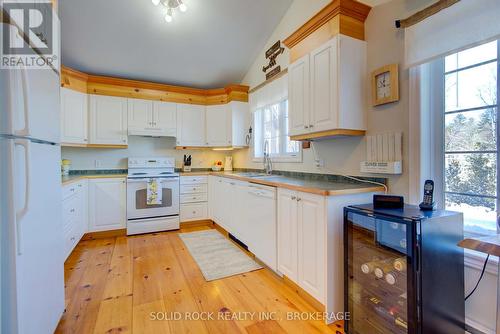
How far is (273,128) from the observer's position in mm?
3648

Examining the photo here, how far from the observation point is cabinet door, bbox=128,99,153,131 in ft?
13.0

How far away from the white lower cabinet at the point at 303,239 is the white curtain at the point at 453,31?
3.93 feet

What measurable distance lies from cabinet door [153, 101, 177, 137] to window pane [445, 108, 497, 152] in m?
3.83

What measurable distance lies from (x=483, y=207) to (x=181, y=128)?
4.06 meters

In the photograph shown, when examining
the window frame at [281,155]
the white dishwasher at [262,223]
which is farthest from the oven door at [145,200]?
the white dishwasher at [262,223]

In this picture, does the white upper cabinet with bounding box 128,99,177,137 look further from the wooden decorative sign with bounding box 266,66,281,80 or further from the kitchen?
the wooden decorative sign with bounding box 266,66,281,80

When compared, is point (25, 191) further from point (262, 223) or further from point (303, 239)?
point (262, 223)

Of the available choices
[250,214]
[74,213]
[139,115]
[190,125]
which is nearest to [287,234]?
[250,214]

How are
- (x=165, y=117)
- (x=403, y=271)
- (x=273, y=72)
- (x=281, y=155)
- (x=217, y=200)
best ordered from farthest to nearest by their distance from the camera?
(x=165, y=117) < (x=217, y=200) < (x=273, y=72) < (x=281, y=155) < (x=403, y=271)

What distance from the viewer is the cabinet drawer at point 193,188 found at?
4.09m

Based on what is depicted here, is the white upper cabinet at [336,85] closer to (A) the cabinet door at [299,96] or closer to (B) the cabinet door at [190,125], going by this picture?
(A) the cabinet door at [299,96]

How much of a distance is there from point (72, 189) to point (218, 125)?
2458 mm

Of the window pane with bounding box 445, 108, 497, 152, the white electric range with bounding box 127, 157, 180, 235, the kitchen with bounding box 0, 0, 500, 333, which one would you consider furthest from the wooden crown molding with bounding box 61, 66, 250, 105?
the window pane with bounding box 445, 108, 497, 152

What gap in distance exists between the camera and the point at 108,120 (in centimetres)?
383
